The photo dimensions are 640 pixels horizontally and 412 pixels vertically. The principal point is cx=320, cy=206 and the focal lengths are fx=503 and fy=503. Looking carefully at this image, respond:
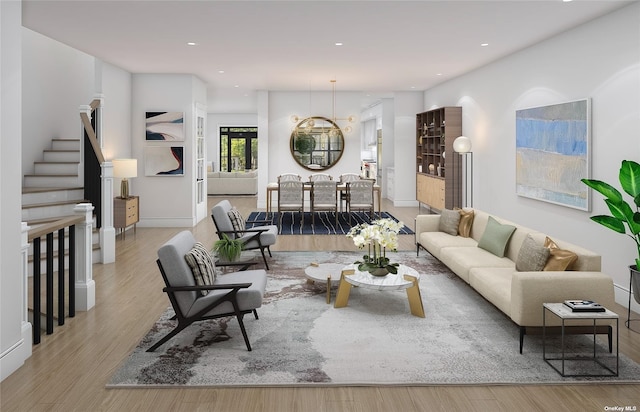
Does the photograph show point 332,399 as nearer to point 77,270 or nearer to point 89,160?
point 77,270

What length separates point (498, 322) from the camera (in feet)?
13.4

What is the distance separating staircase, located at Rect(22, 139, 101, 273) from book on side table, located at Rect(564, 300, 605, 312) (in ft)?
17.1

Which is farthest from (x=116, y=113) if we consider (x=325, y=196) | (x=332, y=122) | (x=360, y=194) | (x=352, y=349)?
(x=352, y=349)

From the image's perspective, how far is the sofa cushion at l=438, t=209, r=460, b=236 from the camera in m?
6.21

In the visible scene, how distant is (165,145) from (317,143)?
3929 millimetres

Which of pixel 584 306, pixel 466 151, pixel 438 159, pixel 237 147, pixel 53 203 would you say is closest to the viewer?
pixel 584 306

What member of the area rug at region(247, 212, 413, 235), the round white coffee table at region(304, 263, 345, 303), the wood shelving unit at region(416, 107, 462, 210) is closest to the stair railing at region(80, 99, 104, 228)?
the area rug at region(247, 212, 413, 235)

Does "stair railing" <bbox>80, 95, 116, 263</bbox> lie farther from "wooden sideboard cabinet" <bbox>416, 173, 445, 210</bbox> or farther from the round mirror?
"wooden sideboard cabinet" <bbox>416, 173, 445, 210</bbox>

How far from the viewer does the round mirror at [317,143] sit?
468 inches

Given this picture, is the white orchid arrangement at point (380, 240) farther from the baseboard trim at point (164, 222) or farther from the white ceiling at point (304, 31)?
the baseboard trim at point (164, 222)

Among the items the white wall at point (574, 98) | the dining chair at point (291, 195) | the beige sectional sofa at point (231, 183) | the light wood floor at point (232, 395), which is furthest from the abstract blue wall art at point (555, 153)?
the beige sectional sofa at point (231, 183)

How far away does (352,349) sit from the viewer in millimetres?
3514

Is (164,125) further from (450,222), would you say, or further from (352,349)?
(352,349)

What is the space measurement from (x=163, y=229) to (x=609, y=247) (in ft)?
22.8
